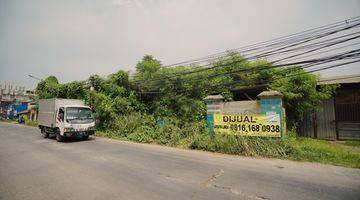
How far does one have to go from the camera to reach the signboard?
10156 millimetres

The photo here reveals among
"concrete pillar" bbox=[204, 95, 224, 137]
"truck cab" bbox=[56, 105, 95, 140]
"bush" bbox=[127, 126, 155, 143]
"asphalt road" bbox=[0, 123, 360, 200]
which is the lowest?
"asphalt road" bbox=[0, 123, 360, 200]

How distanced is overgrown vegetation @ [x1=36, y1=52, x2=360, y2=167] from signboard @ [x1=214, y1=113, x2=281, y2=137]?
38 cm

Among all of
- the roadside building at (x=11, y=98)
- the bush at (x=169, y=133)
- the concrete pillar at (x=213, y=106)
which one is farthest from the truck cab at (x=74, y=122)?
the roadside building at (x=11, y=98)

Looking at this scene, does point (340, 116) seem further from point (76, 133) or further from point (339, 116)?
point (76, 133)

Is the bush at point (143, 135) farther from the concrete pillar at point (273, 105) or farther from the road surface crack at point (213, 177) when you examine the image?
the road surface crack at point (213, 177)

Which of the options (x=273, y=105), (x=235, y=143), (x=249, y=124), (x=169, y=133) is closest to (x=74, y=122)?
(x=169, y=133)

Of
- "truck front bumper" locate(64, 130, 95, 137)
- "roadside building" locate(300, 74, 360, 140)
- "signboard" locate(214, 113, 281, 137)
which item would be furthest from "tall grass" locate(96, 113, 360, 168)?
"truck front bumper" locate(64, 130, 95, 137)

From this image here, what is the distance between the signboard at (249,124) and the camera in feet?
33.3

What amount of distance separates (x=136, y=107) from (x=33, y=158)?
1005cm

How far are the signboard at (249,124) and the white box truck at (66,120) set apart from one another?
28.1 feet

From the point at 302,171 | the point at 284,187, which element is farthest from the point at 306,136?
the point at 284,187

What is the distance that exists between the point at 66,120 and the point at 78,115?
3.01ft

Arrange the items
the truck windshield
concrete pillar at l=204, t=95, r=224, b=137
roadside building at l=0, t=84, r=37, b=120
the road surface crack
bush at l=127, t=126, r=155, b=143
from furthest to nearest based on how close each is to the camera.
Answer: roadside building at l=0, t=84, r=37, b=120, bush at l=127, t=126, r=155, b=143, the truck windshield, concrete pillar at l=204, t=95, r=224, b=137, the road surface crack

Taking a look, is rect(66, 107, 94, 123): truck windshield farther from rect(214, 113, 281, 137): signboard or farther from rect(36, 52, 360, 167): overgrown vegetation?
rect(214, 113, 281, 137): signboard
